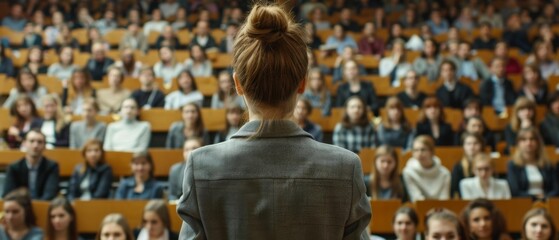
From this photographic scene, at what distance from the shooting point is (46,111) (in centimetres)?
578

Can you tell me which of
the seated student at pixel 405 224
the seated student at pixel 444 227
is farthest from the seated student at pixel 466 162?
the seated student at pixel 444 227

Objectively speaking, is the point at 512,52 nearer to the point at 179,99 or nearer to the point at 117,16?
the point at 179,99

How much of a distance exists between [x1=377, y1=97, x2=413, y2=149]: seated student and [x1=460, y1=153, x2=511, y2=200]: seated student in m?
0.99

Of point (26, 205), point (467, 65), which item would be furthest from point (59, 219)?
point (467, 65)

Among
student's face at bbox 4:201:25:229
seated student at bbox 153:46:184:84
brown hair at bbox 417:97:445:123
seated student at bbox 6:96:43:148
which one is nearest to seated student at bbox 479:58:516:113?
brown hair at bbox 417:97:445:123

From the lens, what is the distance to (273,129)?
1.22m

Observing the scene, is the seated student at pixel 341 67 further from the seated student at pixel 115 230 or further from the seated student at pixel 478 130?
the seated student at pixel 115 230

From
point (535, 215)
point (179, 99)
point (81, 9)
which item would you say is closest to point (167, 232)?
point (535, 215)

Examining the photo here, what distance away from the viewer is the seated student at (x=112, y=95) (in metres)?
6.63

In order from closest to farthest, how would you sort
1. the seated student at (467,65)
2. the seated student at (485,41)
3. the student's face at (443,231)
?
the student's face at (443,231) → the seated student at (467,65) → the seated student at (485,41)

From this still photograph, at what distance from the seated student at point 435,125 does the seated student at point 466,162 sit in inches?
30.1

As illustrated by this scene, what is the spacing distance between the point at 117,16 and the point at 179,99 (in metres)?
4.12

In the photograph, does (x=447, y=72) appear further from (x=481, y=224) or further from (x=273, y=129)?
(x=273, y=129)

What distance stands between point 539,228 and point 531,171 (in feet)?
4.37
